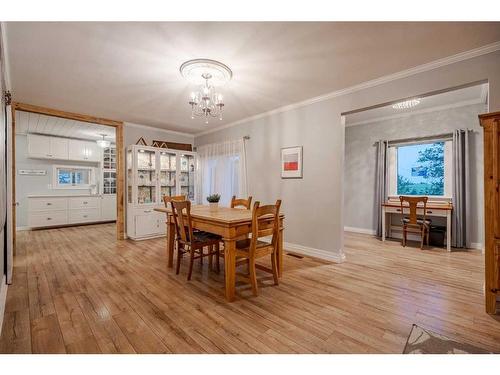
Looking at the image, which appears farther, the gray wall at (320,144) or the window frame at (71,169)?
the window frame at (71,169)

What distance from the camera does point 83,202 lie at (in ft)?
20.6

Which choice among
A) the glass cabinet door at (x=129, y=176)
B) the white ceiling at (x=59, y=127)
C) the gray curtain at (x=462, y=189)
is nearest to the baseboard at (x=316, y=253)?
the gray curtain at (x=462, y=189)

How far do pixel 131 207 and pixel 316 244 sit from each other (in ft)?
11.7

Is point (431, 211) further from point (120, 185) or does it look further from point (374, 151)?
point (120, 185)

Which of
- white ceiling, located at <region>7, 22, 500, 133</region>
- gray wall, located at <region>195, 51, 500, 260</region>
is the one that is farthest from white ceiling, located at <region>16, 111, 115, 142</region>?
gray wall, located at <region>195, 51, 500, 260</region>

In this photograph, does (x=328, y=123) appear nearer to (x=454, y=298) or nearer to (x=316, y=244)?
(x=316, y=244)

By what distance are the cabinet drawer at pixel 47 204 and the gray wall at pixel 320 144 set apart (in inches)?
200

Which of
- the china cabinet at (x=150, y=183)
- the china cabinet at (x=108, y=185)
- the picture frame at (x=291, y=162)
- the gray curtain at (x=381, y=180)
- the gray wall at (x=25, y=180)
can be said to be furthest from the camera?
the china cabinet at (x=108, y=185)

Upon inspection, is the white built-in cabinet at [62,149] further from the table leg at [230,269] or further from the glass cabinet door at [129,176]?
the table leg at [230,269]

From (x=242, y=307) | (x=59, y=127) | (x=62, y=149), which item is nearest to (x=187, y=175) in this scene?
(x=59, y=127)

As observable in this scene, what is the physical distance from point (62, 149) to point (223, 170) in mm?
4565

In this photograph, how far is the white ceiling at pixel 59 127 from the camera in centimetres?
470

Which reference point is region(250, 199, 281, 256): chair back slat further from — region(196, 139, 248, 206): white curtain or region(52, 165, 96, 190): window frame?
region(52, 165, 96, 190): window frame
